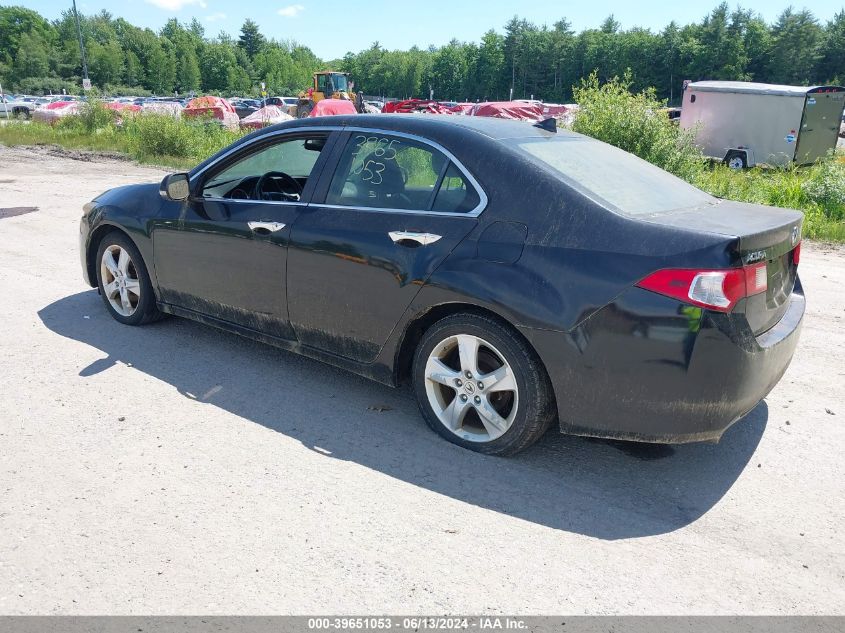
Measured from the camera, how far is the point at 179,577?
2713 mm

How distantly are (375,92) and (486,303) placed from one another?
152m

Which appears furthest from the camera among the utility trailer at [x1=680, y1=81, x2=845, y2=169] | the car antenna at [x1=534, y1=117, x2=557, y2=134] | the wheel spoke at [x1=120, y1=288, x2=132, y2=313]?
the utility trailer at [x1=680, y1=81, x2=845, y2=169]

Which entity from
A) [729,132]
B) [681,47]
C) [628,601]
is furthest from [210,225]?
[681,47]

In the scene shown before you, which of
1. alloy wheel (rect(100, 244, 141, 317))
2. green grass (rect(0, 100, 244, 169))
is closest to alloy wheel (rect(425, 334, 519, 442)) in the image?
alloy wheel (rect(100, 244, 141, 317))

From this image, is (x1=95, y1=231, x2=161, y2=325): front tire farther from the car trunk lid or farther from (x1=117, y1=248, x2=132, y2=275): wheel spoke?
the car trunk lid

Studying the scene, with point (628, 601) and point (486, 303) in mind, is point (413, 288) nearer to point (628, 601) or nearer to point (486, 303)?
point (486, 303)

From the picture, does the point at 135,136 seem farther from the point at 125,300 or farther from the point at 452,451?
the point at 452,451

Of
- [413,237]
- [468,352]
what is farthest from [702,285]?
[413,237]

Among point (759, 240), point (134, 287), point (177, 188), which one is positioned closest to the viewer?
point (759, 240)

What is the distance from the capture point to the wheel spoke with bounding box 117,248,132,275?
541 cm

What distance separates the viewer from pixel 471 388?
3.63m

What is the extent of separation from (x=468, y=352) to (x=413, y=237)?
685mm

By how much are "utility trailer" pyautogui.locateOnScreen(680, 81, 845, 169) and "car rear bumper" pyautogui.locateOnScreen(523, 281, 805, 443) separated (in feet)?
67.7

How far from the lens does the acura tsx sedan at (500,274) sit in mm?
3082
